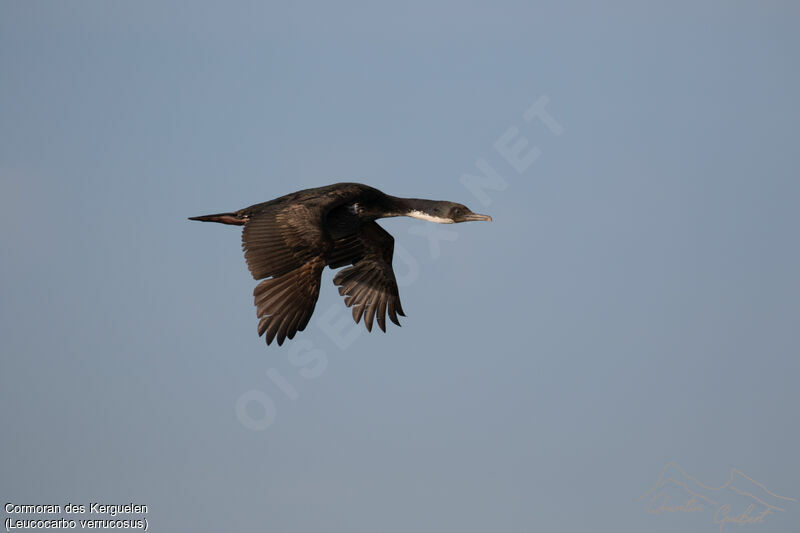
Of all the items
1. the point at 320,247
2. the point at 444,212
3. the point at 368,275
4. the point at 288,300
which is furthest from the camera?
the point at 368,275

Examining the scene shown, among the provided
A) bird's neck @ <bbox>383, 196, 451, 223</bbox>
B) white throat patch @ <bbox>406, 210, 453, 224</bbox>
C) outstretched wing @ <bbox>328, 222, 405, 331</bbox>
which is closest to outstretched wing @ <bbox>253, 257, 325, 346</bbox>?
bird's neck @ <bbox>383, 196, 451, 223</bbox>

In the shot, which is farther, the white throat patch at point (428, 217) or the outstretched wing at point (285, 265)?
the white throat patch at point (428, 217)

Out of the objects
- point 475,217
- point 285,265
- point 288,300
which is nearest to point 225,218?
point 285,265

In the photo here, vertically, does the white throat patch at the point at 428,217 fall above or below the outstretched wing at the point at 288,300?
above

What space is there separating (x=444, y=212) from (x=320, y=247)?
3.02 metres

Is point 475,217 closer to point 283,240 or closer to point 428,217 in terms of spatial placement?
point 428,217

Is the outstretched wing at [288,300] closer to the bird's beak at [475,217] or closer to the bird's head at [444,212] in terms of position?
the bird's head at [444,212]

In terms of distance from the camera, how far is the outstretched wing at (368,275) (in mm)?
16547

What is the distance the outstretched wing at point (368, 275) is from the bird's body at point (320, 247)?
0.05 ft

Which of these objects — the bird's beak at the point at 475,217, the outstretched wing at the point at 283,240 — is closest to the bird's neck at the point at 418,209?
the bird's beak at the point at 475,217

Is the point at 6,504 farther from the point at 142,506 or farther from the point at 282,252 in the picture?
the point at 282,252

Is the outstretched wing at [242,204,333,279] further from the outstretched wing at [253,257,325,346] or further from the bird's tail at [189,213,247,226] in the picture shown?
the bird's tail at [189,213,247,226]

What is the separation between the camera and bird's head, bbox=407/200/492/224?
15.8 metres

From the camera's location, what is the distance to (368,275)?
16750mm
